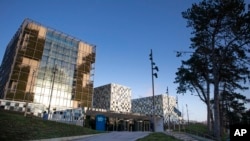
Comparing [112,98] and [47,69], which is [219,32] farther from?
[112,98]

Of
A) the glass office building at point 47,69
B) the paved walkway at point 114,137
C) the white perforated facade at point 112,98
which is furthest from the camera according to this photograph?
the white perforated facade at point 112,98

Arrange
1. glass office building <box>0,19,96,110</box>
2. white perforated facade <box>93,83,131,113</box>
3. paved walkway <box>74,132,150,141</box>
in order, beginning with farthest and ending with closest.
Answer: white perforated facade <box>93,83,131,113</box> → glass office building <box>0,19,96,110</box> → paved walkway <box>74,132,150,141</box>

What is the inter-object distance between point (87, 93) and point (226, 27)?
150ft

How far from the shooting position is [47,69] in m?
53.8

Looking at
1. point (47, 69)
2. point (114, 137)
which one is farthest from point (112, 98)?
point (114, 137)

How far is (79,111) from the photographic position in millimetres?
38312

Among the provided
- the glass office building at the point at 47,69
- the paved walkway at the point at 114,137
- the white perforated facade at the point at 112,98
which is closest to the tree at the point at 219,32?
the paved walkway at the point at 114,137

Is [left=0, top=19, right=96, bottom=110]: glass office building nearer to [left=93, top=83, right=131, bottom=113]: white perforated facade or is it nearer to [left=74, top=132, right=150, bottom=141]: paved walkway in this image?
[left=74, top=132, right=150, bottom=141]: paved walkway

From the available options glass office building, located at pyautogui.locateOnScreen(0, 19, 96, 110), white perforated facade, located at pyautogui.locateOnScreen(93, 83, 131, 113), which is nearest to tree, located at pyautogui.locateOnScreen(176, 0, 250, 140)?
glass office building, located at pyautogui.locateOnScreen(0, 19, 96, 110)

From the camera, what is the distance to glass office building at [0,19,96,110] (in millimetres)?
48875

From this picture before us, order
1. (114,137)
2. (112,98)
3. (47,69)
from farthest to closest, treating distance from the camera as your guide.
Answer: (112,98)
(47,69)
(114,137)

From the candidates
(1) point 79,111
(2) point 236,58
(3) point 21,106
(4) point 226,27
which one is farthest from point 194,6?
(3) point 21,106

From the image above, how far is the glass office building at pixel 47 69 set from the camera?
4888 centimetres

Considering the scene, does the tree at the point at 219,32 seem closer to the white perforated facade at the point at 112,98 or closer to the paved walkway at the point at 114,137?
→ the paved walkway at the point at 114,137
